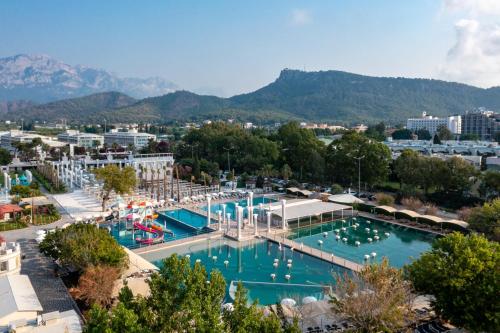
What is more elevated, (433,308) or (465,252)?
(465,252)

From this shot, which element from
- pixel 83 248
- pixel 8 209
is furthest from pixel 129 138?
pixel 83 248

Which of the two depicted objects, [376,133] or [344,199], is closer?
[344,199]

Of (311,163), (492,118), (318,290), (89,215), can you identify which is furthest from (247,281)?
(492,118)

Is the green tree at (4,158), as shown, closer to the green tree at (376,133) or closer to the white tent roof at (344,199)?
the white tent roof at (344,199)

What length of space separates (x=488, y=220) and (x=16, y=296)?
23126 millimetres

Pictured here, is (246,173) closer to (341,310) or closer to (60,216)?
(60,216)

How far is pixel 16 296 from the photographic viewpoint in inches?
611

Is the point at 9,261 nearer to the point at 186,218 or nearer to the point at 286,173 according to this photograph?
the point at 186,218

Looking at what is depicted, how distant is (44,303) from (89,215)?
15263mm

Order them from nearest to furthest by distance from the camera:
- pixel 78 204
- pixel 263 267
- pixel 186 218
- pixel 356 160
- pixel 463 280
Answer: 1. pixel 463 280
2. pixel 263 267
3. pixel 186 218
4. pixel 78 204
5. pixel 356 160

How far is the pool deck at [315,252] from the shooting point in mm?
22516

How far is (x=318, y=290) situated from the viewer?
19.9 meters

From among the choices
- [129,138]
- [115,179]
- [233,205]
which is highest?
[129,138]

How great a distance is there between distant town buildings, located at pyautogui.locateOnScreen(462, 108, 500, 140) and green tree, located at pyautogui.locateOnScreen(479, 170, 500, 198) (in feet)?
235
